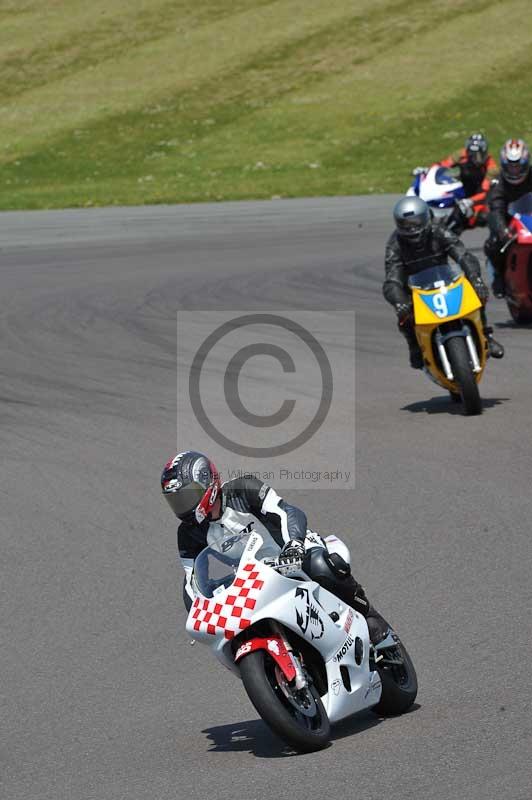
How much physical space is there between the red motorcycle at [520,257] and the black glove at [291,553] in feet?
33.1

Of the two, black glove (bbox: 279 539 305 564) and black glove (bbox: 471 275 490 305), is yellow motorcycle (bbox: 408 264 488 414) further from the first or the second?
black glove (bbox: 279 539 305 564)

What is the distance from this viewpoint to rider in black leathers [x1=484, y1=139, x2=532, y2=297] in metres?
15.6

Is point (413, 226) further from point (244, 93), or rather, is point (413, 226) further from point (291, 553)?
point (244, 93)

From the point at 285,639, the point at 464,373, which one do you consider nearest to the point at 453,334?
the point at 464,373

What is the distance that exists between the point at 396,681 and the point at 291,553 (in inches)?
34.5

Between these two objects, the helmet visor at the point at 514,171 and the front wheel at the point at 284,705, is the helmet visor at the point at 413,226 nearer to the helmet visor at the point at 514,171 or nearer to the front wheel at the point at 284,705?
the helmet visor at the point at 514,171

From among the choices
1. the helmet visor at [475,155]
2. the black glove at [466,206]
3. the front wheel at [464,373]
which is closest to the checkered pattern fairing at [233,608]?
the front wheel at [464,373]

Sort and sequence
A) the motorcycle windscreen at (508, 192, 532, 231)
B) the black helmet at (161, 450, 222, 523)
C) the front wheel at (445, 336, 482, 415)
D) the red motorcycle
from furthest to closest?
the motorcycle windscreen at (508, 192, 532, 231), the red motorcycle, the front wheel at (445, 336, 482, 415), the black helmet at (161, 450, 222, 523)

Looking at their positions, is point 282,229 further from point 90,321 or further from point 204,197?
point 90,321

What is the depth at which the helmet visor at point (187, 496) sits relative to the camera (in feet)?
19.6

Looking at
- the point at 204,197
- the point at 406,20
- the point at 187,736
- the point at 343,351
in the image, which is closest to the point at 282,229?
the point at 204,197

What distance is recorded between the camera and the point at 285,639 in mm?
5793

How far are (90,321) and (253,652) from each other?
39.6 ft

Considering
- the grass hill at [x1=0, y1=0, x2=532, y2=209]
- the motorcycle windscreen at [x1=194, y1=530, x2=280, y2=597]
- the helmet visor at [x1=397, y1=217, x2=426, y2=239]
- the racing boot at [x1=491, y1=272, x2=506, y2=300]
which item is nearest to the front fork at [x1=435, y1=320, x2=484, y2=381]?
the helmet visor at [x1=397, y1=217, x2=426, y2=239]
